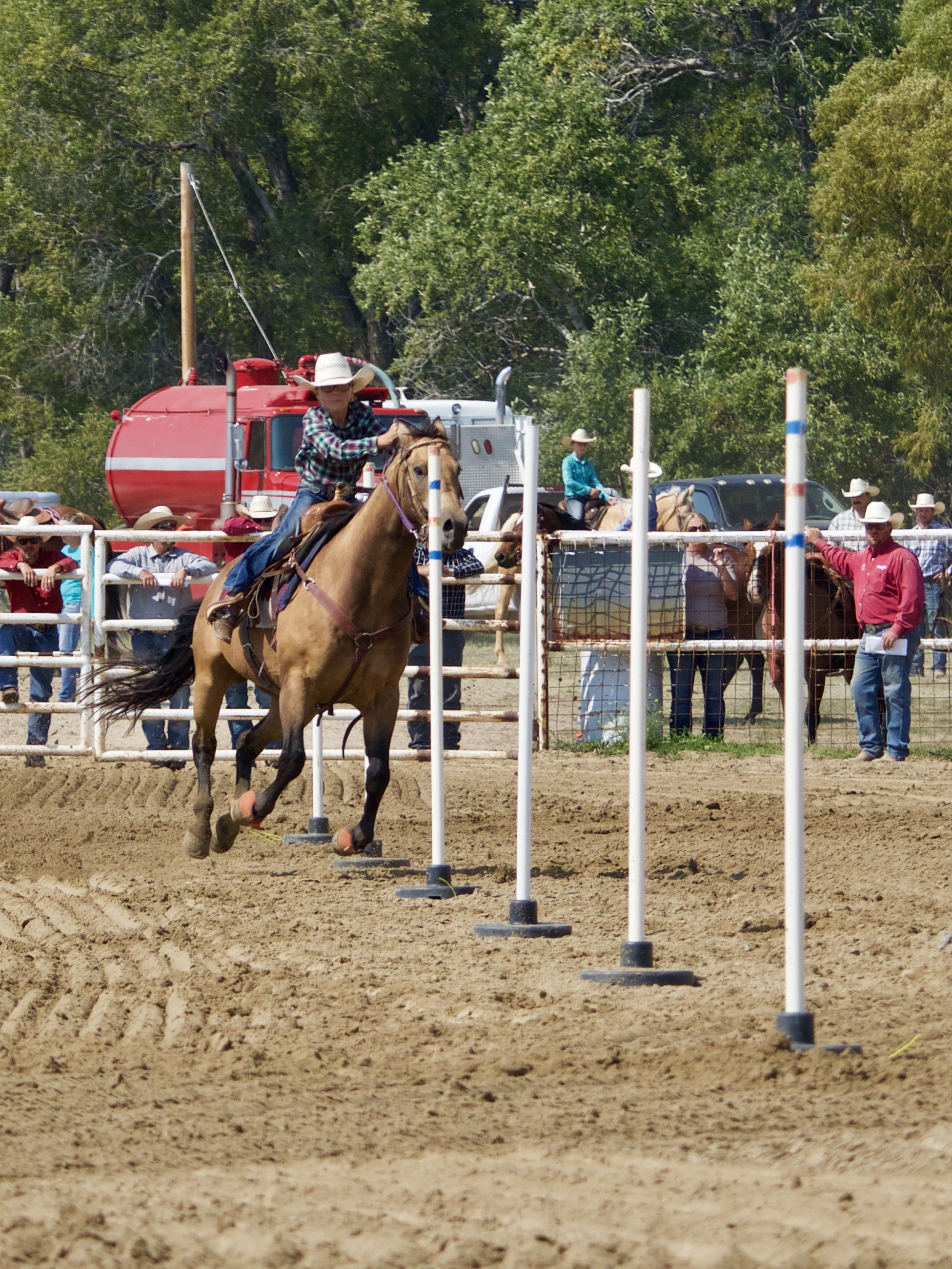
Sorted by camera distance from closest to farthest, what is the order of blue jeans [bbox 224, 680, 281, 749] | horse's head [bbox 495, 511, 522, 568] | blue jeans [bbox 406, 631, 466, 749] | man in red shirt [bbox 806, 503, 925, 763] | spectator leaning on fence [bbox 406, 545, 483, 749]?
horse's head [bbox 495, 511, 522, 568], man in red shirt [bbox 806, 503, 925, 763], spectator leaning on fence [bbox 406, 545, 483, 749], blue jeans [bbox 406, 631, 466, 749], blue jeans [bbox 224, 680, 281, 749]

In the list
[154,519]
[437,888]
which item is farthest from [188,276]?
[437,888]

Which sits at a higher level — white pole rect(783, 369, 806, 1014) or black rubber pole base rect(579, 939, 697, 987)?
white pole rect(783, 369, 806, 1014)

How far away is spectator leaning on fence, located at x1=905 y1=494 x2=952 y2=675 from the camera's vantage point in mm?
15570

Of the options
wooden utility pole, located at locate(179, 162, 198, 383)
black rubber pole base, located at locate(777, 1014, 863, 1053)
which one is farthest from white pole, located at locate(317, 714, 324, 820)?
wooden utility pole, located at locate(179, 162, 198, 383)

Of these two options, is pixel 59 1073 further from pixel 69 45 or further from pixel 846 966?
pixel 69 45

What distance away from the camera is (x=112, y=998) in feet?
21.4

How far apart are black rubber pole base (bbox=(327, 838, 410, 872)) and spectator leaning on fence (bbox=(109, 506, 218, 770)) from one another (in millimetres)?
4045

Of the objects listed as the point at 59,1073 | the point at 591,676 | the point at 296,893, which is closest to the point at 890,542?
the point at 591,676

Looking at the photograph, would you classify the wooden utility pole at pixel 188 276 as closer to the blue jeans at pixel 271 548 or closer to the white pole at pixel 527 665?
the blue jeans at pixel 271 548

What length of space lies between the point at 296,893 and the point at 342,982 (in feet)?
7.58

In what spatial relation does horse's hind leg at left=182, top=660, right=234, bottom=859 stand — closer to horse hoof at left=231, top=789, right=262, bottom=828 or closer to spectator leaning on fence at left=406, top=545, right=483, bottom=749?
horse hoof at left=231, top=789, right=262, bottom=828

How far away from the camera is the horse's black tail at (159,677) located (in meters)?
10.8

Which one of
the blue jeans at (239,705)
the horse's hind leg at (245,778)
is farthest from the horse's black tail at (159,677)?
the blue jeans at (239,705)

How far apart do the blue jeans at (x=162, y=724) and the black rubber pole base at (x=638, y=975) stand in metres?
7.74
